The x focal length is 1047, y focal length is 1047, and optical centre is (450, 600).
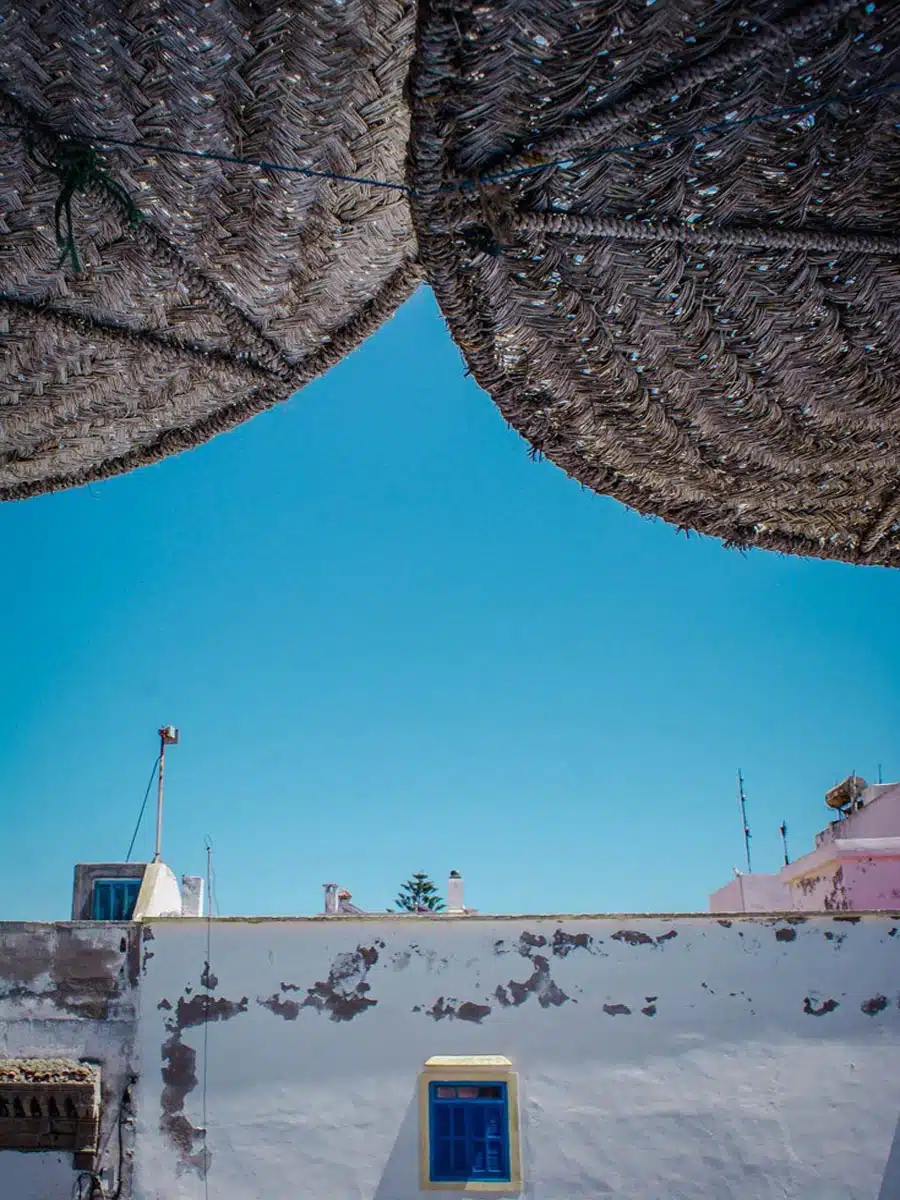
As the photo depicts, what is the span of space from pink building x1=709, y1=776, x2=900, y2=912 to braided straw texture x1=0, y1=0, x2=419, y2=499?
250 inches

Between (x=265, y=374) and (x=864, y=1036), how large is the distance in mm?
6274

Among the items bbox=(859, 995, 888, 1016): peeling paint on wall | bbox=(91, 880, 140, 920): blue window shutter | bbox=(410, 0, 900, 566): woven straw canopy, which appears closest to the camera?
bbox=(410, 0, 900, 566): woven straw canopy

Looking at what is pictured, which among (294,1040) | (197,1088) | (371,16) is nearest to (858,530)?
(371,16)

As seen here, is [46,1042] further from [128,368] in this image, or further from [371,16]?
[371,16]

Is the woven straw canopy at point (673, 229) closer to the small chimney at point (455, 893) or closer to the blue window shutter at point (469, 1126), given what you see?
the blue window shutter at point (469, 1126)

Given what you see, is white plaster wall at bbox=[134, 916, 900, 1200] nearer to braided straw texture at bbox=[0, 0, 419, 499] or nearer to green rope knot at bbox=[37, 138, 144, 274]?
braided straw texture at bbox=[0, 0, 419, 499]

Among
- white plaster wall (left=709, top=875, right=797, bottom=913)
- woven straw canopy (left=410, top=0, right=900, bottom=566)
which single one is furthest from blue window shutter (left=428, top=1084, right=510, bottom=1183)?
white plaster wall (left=709, top=875, right=797, bottom=913)

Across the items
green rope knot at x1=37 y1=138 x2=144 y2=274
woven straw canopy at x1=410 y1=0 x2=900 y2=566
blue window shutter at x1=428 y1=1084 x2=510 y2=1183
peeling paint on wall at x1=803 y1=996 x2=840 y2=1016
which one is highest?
green rope knot at x1=37 y1=138 x2=144 y2=274

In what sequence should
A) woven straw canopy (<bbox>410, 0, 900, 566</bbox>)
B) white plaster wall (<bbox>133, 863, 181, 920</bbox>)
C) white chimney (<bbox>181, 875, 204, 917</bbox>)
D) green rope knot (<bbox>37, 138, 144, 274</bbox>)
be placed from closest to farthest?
woven straw canopy (<bbox>410, 0, 900, 566</bbox>), green rope knot (<bbox>37, 138, 144, 274</bbox>), white plaster wall (<bbox>133, 863, 181, 920</bbox>), white chimney (<bbox>181, 875, 204, 917</bbox>)

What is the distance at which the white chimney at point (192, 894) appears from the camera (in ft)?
36.1

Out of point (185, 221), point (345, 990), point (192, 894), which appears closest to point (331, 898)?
point (192, 894)

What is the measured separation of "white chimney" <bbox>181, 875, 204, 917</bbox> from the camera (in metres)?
11.0

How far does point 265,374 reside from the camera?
144 inches

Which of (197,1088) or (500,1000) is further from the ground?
(500,1000)
